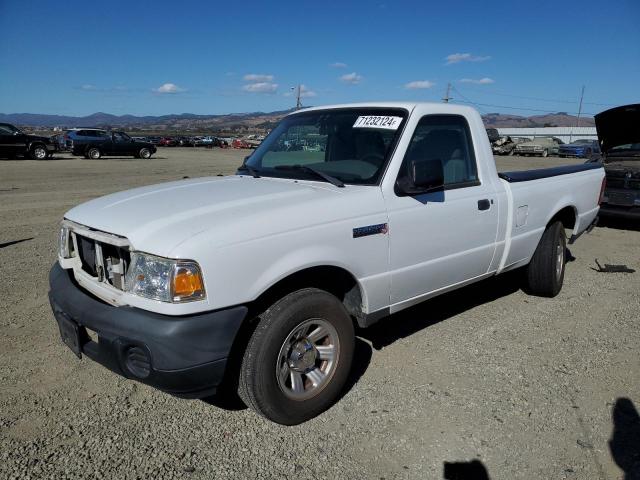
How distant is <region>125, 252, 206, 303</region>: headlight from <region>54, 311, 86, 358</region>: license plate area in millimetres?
522

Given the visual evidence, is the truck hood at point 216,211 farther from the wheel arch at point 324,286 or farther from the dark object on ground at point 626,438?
the dark object on ground at point 626,438

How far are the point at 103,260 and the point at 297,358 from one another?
4.16 feet

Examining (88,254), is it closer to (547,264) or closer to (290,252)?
(290,252)

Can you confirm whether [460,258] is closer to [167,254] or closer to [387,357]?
[387,357]

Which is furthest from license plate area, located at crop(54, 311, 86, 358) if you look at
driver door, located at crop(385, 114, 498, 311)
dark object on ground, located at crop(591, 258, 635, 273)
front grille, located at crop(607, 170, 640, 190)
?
front grille, located at crop(607, 170, 640, 190)

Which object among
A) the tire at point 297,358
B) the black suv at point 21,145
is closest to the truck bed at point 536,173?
the tire at point 297,358

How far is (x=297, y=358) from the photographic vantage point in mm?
3006

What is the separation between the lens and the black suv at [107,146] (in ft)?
91.0

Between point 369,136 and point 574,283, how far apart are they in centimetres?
366

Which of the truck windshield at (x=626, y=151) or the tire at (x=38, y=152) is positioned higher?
the truck windshield at (x=626, y=151)

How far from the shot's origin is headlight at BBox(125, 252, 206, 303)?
8.14 feet

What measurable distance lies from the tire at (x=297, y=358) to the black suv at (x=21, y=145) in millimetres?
25854

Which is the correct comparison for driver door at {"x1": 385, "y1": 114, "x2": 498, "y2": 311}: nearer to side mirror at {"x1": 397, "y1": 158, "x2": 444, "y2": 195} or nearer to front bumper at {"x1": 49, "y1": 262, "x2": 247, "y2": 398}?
side mirror at {"x1": 397, "y1": 158, "x2": 444, "y2": 195}

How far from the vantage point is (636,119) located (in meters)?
8.06
